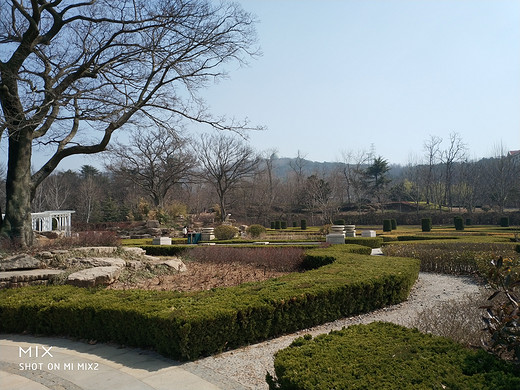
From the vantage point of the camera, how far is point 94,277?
754 centimetres

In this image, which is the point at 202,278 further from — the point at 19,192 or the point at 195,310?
the point at 19,192

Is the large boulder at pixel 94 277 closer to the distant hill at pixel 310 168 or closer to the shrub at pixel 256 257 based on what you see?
the shrub at pixel 256 257

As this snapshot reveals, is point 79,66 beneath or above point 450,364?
above

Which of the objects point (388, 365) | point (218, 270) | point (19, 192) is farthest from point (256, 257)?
point (388, 365)

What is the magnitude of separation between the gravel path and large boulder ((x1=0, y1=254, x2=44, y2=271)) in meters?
5.60

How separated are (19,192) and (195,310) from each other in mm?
7599

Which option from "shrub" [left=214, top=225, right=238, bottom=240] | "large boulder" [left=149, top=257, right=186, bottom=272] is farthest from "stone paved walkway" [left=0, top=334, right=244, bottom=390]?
"shrub" [left=214, top=225, right=238, bottom=240]

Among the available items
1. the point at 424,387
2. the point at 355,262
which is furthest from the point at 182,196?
the point at 424,387

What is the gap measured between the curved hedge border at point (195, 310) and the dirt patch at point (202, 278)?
1.60m

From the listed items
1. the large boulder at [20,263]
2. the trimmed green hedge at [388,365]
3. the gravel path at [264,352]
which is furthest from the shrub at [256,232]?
the trimmed green hedge at [388,365]

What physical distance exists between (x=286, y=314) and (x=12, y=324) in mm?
4003

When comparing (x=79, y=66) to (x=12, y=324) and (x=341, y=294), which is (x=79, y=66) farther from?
(x=341, y=294)

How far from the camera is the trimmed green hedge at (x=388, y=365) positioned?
272 centimetres

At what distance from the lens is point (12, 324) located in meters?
5.97
